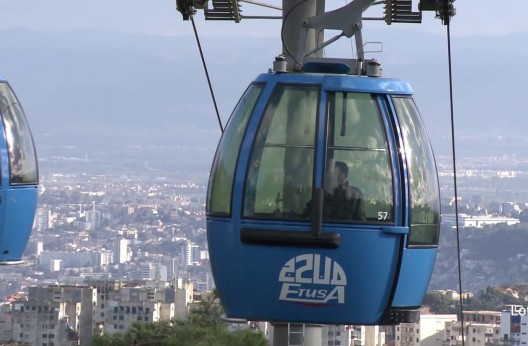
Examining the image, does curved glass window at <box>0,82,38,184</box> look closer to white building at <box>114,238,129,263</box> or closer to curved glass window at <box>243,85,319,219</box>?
curved glass window at <box>243,85,319,219</box>

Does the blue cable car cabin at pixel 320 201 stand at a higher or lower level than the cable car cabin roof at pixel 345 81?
lower

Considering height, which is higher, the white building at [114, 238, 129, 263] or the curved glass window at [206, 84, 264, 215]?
the white building at [114, 238, 129, 263]

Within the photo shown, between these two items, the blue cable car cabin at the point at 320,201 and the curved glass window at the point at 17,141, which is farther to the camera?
the curved glass window at the point at 17,141

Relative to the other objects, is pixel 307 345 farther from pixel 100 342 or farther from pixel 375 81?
pixel 100 342

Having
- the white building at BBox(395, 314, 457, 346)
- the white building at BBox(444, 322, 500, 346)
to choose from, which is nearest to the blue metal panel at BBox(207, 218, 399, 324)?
the white building at BBox(395, 314, 457, 346)

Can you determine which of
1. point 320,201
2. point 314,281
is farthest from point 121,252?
point 320,201

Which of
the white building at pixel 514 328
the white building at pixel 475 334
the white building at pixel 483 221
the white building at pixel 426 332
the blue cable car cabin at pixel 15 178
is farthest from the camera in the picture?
the white building at pixel 483 221

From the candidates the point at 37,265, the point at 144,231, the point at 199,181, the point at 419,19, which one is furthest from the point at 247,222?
the point at 199,181

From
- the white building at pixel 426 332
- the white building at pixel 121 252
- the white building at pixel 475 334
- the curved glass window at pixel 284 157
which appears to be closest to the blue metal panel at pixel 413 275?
the curved glass window at pixel 284 157

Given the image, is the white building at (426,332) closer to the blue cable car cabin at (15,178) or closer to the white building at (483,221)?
the white building at (483,221)
